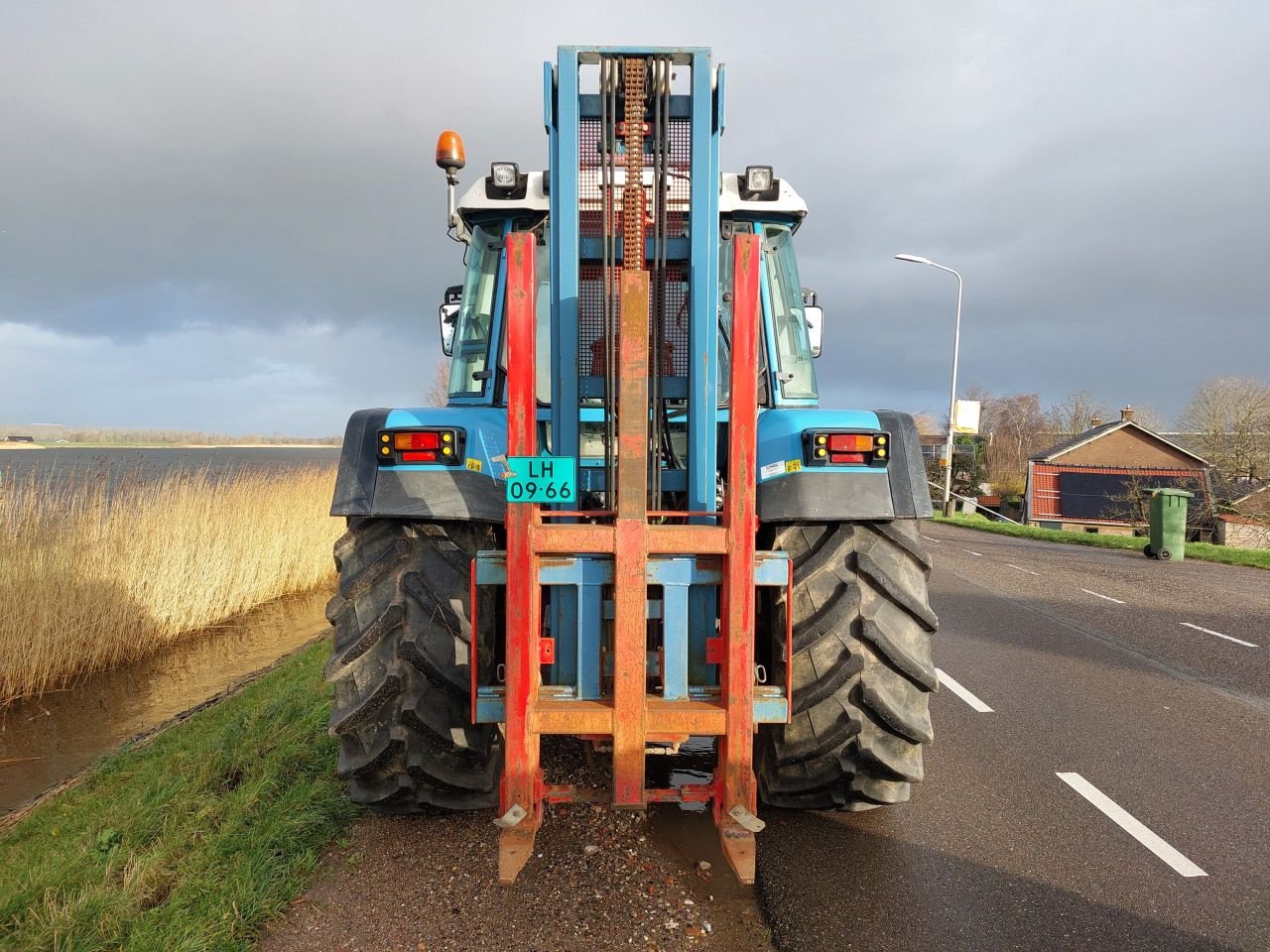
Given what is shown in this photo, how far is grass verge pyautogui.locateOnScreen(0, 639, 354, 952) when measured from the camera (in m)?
2.45

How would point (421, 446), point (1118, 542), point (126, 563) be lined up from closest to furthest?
point (421, 446), point (126, 563), point (1118, 542)

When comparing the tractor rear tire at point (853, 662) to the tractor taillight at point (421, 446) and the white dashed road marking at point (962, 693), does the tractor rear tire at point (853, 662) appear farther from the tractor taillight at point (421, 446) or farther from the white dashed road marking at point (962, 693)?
the white dashed road marking at point (962, 693)

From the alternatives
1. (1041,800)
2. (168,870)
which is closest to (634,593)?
(168,870)

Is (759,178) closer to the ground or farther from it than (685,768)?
farther from it

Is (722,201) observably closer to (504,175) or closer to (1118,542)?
(504,175)

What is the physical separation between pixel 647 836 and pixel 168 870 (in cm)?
179

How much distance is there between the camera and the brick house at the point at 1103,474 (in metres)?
32.7

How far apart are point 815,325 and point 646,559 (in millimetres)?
2196

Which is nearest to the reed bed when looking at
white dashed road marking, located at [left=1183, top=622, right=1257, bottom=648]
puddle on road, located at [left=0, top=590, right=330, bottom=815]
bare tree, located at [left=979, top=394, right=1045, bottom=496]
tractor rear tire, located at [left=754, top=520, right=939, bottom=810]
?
puddle on road, located at [left=0, top=590, right=330, bottom=815]

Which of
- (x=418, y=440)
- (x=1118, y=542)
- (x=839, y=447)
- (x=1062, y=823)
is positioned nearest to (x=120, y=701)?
(x=418, y=440)

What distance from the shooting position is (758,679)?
2.75 m

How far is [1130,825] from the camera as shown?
10.9 feet

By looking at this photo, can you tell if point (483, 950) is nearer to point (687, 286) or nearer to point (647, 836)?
point (647, 836)

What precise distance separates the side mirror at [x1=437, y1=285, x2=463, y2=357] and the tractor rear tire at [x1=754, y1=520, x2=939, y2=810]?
6.83 ft
